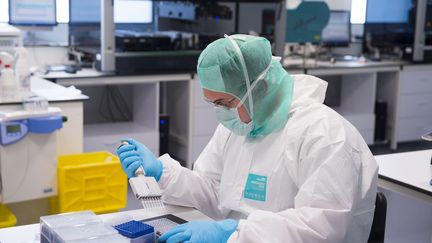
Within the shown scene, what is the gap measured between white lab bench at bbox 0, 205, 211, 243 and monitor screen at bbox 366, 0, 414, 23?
13.1ft

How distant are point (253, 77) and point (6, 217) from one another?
1.77m

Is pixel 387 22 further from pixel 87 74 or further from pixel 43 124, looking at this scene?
pixel 43 124

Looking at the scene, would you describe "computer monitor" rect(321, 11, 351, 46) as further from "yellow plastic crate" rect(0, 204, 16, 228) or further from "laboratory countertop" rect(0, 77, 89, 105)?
"yellow plastic crate" rect(0, 204, 16, 228)


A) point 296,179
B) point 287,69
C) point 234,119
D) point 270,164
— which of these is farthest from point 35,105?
point 287,69

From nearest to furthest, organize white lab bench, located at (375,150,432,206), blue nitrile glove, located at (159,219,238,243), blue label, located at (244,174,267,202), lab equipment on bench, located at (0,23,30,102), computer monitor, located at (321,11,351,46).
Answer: blue nitrile glove, located at (159,219,238,243), blue label, located at (244,174,267,202), white lab bench, located at (375,150,432,206), lab equipment on bench, located at (0,23,30,102), computer monitor, located at (321,11,351,46)

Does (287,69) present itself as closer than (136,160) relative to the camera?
No

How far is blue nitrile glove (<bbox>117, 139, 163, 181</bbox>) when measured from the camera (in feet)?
5.33

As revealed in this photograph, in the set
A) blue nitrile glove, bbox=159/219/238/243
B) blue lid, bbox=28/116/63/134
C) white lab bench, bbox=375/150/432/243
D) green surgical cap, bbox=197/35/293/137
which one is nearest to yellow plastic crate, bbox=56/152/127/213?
blue lid, bbox=28/116/63/134

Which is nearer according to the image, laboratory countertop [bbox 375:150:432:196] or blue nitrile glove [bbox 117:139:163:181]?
blue nitrile glove [bbox 117:139:163:181]

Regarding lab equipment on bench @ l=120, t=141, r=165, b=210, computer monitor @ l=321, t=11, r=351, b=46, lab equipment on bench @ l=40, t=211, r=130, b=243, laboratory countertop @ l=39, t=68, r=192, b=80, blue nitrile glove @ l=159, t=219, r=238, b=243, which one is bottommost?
blue nitrile glove @ l=159, t=219, r=238, b=243

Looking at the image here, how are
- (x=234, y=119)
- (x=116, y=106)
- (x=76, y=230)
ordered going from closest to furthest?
(x=76, y=230), (x=234, y=119), (x=116, y=106)

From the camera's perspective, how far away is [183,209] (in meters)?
1.74

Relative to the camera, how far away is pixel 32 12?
366 cm

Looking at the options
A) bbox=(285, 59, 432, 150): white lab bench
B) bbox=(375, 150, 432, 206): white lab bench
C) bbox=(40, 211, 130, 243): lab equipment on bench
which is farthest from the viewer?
bbox=(285, 59, 432, 150): white lab bench
